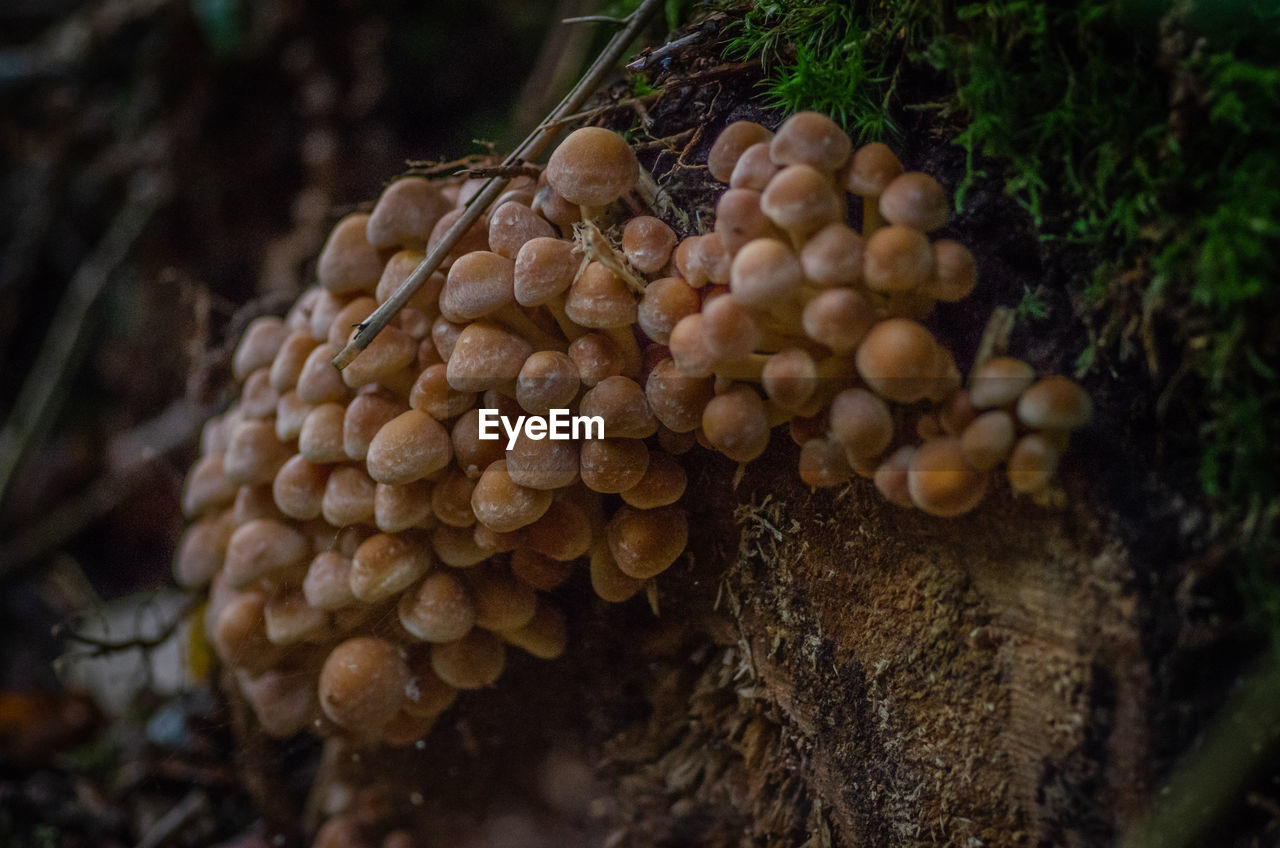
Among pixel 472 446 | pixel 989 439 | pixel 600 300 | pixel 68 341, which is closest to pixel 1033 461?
pixel 989 439

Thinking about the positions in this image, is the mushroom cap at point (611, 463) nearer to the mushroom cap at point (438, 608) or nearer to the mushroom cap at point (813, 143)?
the mushroom cap at point (438, 608)

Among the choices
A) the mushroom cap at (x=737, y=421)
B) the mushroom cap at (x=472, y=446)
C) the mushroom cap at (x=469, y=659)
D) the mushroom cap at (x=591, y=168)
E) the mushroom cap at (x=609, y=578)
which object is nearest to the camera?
the mushroom cap at (x=737, y=421)

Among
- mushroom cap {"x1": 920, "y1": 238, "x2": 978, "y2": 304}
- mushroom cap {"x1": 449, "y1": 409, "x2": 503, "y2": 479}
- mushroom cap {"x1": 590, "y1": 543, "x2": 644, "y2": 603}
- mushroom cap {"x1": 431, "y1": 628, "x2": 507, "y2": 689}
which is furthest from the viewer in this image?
mushroom cap {"x1": 431, "y1": 628, "x2": 507, "y2": 689}

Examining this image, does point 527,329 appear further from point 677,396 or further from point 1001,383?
point 1001,383

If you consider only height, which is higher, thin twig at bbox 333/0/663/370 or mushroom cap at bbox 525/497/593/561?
thin twig at bbox 333/0/663/370

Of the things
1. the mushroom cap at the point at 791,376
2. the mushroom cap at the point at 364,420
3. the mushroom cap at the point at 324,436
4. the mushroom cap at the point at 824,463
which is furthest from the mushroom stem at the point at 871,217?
the mushroom cap at the point at 324,436

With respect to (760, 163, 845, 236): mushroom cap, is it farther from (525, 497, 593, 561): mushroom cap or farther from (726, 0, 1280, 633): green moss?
(525, 497, 593, 561): mushroom cap

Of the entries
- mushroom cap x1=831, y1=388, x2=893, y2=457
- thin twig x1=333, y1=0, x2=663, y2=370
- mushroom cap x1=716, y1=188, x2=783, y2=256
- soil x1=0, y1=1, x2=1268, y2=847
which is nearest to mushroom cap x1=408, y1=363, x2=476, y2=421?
thin twig x1=333, y1=0, x2=663, y2=370
